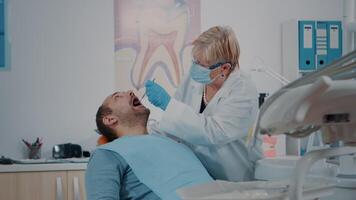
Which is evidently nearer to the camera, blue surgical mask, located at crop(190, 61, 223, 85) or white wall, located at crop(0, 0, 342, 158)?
blue surgical mask, located at crop(190, 61, 223, 85)

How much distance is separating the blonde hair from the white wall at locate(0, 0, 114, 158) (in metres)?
1.44

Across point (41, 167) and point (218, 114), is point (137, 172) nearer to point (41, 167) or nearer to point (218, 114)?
point (218, 114)

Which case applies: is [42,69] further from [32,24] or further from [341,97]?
[341,97]

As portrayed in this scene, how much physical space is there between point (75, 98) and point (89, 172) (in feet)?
6.26

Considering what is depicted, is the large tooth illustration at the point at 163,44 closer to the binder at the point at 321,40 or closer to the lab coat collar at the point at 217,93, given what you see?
the binder at the point at 321,40

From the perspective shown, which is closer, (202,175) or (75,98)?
(202,175)

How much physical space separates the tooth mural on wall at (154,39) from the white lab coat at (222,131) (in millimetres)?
1542

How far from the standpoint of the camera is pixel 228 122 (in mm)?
1957

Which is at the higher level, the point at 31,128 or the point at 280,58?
the point at 280,58

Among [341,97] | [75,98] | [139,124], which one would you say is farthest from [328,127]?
[75,98]

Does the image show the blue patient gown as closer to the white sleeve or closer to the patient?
the patient

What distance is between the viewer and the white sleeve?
76.0 inches

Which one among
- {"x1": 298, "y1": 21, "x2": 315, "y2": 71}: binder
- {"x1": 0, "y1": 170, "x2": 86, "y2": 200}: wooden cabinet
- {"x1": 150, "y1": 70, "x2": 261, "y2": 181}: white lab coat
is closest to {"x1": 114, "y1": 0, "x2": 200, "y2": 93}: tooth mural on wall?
{"x1": 298, "y1": 21, "x2": 315, "y2": 71}: binder

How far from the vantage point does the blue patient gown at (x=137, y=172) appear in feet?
5.13
